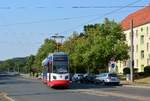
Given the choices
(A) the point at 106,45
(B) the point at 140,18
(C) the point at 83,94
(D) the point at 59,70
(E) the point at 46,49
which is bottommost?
(C) the point at 83,94

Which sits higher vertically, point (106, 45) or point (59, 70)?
point (106, 45)

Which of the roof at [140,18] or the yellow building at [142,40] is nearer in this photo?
the yellow building at [142,40]

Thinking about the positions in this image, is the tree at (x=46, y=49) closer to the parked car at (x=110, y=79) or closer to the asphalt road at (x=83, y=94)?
the parked car at (x=110, y=79)

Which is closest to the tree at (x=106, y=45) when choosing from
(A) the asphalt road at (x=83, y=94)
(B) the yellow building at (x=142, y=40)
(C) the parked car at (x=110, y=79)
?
(C) the parked car at (x=110, y=79)

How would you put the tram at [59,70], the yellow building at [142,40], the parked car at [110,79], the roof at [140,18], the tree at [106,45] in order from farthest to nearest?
the roof at [140,18], the yellow building at [142,40], the tree at [106,45], the parked car at [110,79], the tram at [59,70]

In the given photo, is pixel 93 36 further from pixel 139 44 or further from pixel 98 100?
pixel 98 100

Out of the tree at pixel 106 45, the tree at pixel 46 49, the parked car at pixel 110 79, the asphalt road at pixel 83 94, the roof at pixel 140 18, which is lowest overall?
the asphalt road at pixel 83 94

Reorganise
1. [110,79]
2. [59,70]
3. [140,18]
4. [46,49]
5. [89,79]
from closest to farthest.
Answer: [59,70] < [110,79] < [89,79] < [140,18] < [46,49]

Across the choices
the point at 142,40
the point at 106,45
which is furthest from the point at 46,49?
the point at 106,45

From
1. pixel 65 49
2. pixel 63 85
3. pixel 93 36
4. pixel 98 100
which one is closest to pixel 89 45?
pixel 93 36

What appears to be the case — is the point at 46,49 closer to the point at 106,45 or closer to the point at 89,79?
the point at 106,45

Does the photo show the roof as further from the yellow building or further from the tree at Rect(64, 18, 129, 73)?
the tree at Rect(64, 18, 129, 73)

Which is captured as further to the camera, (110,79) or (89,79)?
(89,79)

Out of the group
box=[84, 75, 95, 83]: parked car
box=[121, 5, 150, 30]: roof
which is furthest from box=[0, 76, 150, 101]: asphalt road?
box=[121, 5, 150, 30]: roof
